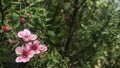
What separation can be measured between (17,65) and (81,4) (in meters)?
1.36

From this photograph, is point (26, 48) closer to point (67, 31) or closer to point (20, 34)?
point (20, 34)

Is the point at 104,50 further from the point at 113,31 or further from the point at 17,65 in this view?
the point at 17,65

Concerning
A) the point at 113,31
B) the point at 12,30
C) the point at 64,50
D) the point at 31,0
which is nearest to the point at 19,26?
the point at 12,30

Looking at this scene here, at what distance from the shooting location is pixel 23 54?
2.36 m

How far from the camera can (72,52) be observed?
411 cm

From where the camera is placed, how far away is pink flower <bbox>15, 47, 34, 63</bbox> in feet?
7.70

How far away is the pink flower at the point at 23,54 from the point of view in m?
2.35

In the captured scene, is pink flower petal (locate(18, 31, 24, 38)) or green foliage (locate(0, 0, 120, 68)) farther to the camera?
green foliage (locate(0, 0, 120, 68))

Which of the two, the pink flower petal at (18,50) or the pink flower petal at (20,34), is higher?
the pink flower petal at (20,34)

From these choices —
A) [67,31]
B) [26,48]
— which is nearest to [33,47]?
[26,48]

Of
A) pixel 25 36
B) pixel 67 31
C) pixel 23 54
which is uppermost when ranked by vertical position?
pixel 25 36

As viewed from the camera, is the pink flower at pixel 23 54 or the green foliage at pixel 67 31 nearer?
the pink flower at pixel 23 54

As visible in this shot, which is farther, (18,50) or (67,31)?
(67,31)

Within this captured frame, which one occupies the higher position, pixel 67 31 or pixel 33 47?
pixel 33 47
